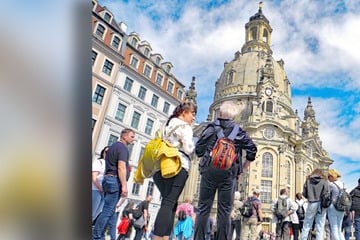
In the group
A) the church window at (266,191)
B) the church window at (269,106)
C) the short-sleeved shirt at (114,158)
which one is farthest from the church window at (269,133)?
the short-sleeved shirt at (114,158)

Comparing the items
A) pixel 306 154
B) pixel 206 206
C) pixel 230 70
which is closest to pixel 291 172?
pixel 306 154

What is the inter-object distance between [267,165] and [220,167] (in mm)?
29442

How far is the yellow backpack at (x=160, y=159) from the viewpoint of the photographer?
2602 mm

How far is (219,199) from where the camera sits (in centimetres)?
291

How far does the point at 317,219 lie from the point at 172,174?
347 cm

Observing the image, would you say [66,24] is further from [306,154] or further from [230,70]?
[230,70]

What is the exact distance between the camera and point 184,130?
9.18 ft

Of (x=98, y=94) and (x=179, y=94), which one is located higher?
(x=179, y=94)

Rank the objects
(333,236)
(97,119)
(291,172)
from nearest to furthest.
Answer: (333,236)
(97,119)
(291,172)

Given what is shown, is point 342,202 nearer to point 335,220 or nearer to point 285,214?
point 335,220

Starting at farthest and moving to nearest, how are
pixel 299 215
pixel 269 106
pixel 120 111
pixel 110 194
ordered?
pixel 269 106 < pixel 120 111 < pixel 299 215 < pixel 110 194

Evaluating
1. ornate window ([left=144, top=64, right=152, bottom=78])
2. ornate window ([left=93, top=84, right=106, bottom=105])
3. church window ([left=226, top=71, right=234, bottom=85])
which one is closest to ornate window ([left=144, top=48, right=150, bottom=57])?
ornate window ([left=144, top=64, right=152, bottom=78])

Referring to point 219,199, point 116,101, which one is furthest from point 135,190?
point 219,199

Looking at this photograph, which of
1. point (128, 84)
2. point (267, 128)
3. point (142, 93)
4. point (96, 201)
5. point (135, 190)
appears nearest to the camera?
point (96, 201)
